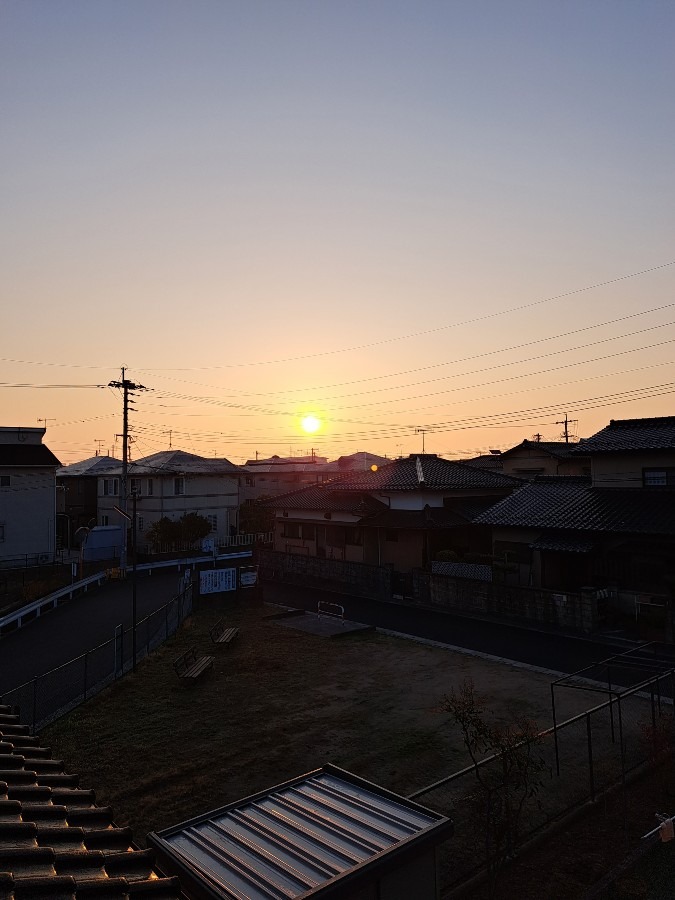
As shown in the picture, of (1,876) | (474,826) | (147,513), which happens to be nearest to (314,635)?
(474,826)

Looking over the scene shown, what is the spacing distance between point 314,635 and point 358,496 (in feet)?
54.8

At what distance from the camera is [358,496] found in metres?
39.7

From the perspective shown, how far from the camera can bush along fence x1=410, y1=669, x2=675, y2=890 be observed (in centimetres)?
843

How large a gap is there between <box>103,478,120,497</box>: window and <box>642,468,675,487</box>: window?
38887 millimetres

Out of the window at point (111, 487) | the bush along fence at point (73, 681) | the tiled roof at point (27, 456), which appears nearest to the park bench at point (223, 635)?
the bush along fence at point (73, 681)

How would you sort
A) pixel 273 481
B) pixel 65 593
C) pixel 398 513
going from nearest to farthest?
pixel 65 593
pixel 398 513
pixel 273 481

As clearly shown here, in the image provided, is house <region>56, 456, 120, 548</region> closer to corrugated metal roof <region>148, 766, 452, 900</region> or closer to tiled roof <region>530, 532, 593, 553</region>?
tiled roof <region>530, 532, 593, 553</region>

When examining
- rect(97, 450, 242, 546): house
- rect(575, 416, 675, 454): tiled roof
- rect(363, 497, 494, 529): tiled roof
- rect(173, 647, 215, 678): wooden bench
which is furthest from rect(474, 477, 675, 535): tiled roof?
rect(97, 450, 242, 546): house

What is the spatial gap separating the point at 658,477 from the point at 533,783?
73.0 feet

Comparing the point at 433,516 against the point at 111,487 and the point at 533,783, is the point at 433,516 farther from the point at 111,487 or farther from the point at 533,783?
the point at 111,487

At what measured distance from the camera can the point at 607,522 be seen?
26.0 m

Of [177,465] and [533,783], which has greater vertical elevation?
[177,465]

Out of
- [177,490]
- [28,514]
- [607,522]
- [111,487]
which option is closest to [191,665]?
[607,522]

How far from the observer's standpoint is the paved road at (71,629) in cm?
2011
